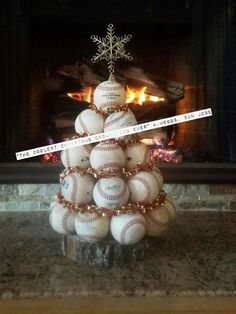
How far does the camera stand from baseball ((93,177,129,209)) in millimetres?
991

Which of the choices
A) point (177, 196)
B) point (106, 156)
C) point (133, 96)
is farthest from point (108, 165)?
→ point (133, 96)

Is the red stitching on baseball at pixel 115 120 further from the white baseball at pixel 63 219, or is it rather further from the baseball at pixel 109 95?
the white baseball at pixel 63 219

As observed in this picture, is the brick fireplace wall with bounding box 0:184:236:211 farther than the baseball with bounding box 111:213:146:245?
Yes

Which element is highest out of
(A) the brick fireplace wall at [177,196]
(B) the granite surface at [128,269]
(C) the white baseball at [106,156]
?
(C) the white baseball at [106,156]

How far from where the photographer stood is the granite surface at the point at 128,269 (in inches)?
36.5

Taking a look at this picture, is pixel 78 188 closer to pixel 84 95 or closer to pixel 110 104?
pixel 110 104

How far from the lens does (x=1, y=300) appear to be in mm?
910

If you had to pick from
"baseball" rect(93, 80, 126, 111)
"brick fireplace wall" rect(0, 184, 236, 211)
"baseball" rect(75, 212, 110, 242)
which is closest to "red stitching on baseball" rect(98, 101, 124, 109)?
"baseball" rect(93, 80, 126, 111)

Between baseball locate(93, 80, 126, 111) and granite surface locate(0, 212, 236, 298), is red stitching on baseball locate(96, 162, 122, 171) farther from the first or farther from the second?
granite surface locate(0, 212, 236, 298)

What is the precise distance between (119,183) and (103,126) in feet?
0.52

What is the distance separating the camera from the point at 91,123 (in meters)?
1.04

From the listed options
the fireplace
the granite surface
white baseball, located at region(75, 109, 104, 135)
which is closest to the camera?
the granite surface

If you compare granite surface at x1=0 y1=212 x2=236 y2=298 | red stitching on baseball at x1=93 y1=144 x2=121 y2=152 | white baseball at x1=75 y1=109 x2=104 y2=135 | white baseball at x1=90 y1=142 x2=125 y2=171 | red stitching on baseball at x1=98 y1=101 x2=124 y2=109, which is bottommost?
granite surface at x1=0 y1=212 x2=236 y2=298

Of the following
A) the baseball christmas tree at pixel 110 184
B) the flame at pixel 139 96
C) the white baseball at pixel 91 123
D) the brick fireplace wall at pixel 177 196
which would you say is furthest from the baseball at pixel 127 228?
the flame at pixel 139 96
